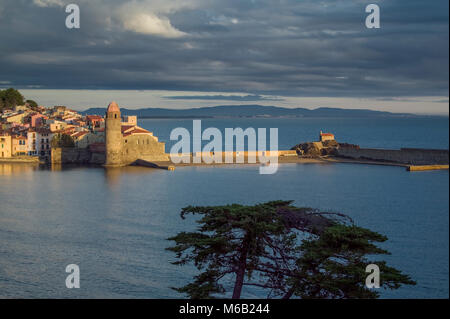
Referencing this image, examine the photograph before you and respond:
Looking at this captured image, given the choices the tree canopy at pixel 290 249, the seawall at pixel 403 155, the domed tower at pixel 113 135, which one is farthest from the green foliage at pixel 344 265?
the domed tower at pixel 113 135

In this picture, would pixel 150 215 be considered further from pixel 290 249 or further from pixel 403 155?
pixel 403 155

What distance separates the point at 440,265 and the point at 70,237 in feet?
32.8

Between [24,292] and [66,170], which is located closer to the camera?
[24,292]

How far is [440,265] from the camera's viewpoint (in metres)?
13.7

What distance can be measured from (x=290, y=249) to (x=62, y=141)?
1503 inches

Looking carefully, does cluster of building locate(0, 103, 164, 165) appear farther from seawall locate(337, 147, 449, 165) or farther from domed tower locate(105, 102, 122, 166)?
seawall locate(337, 147, 449, 165)

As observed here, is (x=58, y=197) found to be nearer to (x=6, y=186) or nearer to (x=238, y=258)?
(x=6, y=186)

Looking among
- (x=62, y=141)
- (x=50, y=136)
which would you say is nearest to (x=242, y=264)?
(x=62, y=141)

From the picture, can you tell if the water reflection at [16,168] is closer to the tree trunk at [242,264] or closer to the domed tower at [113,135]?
the domed tower at [113,135]

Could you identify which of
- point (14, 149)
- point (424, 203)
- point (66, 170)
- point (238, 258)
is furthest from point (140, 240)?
point (14, 149)

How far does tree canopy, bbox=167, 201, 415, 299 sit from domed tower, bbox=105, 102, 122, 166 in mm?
32305

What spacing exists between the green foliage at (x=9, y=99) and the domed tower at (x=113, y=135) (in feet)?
89.8

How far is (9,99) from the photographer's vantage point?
207 feet

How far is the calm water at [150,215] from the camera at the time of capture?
12.6 m
